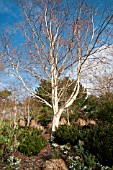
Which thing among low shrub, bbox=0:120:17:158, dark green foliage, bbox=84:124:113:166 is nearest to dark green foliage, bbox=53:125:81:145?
dark green foliage, bbox=84:124:113:166

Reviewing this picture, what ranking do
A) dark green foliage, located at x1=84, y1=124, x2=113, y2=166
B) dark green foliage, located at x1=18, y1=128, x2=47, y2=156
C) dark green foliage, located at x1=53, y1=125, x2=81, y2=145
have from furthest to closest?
1. dark green foliage, located at x1=53, y1=125, x2=81, y2=145
2. dark green foliage, located at x1=18, y1=128, x2=47, y2=156
3. dark green foliage, located at x1=84, y1=124, x2=113, y2=166

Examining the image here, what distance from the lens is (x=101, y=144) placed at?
466 centimetres

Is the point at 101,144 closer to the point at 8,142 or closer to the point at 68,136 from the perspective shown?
the point at 68,136

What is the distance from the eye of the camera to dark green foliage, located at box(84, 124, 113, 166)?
4.40 metres

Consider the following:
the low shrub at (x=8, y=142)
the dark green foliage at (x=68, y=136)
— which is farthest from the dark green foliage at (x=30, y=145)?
the dark green foliage at (x=68, y=136)

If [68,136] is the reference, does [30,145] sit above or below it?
below

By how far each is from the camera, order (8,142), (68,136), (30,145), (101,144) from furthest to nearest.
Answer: (68,136) → (30,145) → (8,142) → (101,144)

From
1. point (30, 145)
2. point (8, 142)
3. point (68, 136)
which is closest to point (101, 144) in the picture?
point (68, 136)

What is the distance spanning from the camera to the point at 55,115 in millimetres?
9289

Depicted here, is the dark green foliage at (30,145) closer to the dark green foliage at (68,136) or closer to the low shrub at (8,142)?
the low shrub at (8,142)

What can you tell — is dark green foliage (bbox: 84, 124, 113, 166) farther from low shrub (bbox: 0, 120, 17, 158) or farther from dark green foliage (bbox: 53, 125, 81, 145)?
low shrub (bbox: 0, 120, 17, 158)

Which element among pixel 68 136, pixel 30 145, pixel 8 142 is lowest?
pixel 30 145

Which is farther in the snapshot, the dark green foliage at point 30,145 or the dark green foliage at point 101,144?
the dark green foliage at point 30,145

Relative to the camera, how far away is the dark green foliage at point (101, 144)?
173 inches
